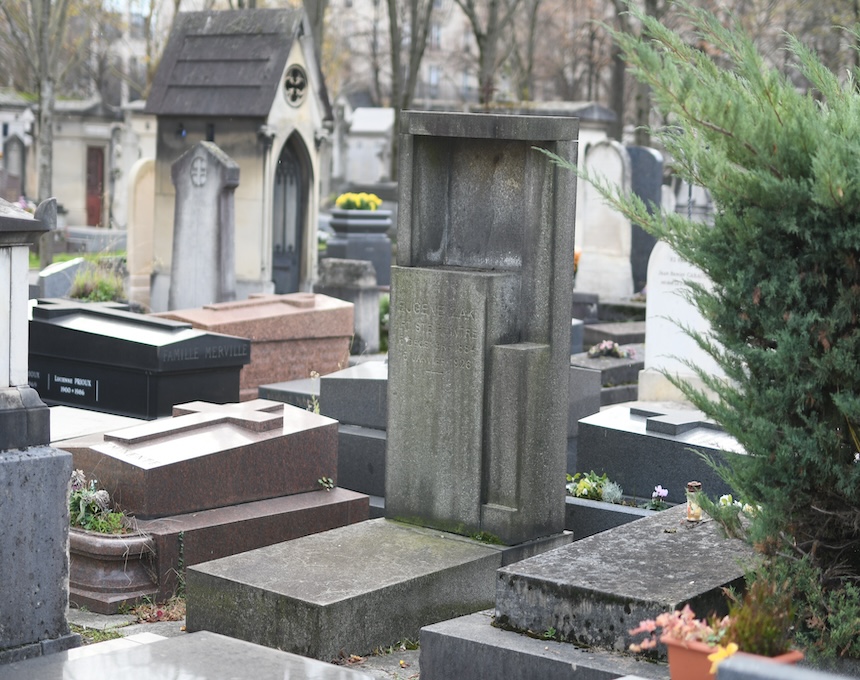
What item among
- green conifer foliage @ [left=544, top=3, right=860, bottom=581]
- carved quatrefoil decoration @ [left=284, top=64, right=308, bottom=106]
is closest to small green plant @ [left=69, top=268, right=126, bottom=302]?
carved quatrefoil decoration @ [left=284, top=64, right=308, bottom=106]

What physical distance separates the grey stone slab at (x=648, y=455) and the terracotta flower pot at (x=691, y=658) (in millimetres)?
3276

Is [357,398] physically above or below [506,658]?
above

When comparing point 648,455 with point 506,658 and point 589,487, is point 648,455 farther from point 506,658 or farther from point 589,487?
point 506,658

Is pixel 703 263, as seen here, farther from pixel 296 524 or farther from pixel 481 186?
pixel 296 524

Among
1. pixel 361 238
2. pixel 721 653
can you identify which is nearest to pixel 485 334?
pixel 721 653

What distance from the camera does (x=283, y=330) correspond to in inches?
432

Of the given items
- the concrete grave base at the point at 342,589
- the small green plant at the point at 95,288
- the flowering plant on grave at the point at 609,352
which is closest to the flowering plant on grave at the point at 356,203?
the small green plant at the point at 95,288

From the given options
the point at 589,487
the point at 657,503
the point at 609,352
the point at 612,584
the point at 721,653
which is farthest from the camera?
the point at 609,352

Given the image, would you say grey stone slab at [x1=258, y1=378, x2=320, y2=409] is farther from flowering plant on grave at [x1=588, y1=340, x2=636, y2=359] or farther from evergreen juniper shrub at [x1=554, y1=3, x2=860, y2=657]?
evergreen juniper shrub at [x1=554, y1=3, x2=860, y2=657]

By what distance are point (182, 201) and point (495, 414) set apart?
776 centimetres

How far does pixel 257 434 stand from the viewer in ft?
23.4

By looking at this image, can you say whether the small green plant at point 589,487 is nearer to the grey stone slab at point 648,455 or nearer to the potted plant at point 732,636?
the grey stone slab at point 648,455

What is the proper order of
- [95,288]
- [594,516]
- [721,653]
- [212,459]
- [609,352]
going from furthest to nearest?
1. [95,288]
2. [609,352]
3. [594,516]
4. [212,459]
5. [721,653]

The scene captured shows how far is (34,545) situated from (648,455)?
365 centimetres
